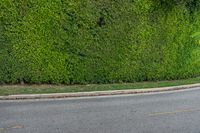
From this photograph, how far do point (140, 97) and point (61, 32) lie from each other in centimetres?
441

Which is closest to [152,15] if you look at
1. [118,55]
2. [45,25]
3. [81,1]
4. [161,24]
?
[161,24]

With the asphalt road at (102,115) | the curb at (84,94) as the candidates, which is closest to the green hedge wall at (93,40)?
the curb at (84,94)

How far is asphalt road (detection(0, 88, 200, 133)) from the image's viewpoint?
1018 cm

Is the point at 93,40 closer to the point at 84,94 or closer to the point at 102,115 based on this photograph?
the point at 84,94

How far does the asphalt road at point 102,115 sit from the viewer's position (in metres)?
10.2

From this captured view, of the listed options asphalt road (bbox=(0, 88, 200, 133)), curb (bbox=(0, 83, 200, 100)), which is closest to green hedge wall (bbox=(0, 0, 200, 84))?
curb (bbox=(0, 83, 200, 100))

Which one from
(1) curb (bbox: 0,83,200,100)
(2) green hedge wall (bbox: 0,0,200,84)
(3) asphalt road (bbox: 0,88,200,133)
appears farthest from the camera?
(2) green hedge wall (bbox: 0,0,200,84)

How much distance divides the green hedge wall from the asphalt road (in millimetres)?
3331

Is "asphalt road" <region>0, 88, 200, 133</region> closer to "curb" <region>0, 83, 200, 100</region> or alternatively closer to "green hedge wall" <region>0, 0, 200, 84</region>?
"curb" <region>0, 83, 200, 100</region>

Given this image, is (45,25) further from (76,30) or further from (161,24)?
(161,24)

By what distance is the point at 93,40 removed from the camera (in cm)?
1920

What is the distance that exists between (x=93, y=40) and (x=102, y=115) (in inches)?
301

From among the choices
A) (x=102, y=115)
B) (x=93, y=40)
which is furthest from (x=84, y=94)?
(x=102, y=115)

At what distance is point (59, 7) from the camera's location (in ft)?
59.2
